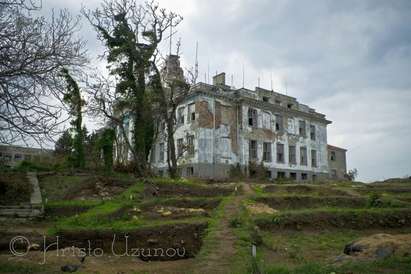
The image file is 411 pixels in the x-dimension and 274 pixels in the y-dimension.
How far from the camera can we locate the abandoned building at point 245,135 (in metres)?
33.1

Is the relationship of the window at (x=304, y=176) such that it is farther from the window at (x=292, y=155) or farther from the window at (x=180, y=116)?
the window at (x=180, y=116)

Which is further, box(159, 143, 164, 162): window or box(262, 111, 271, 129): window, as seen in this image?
box(262, 111, 271, 129): window

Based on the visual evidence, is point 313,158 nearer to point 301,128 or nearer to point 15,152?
point 301,128

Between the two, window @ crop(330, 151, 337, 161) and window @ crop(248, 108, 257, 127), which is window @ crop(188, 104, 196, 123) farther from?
window @ crop(330, 151, 337, 161)

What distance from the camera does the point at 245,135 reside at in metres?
35.9

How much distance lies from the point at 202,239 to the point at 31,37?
21.7 feet

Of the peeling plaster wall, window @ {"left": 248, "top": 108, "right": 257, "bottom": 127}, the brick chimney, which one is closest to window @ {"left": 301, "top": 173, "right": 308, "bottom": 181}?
the peeling plaster wall

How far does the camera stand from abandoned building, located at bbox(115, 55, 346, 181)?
33.1 metres

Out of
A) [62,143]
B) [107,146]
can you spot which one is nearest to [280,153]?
[107,146]

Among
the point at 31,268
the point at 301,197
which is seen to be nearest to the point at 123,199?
the point at 301,197

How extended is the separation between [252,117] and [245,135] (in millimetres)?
2303

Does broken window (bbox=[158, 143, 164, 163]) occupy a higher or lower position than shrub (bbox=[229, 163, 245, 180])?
higher

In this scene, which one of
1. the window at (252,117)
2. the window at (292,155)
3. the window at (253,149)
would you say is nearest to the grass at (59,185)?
the window at (253,149)

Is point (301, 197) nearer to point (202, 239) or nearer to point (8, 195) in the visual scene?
point (202, 239)
